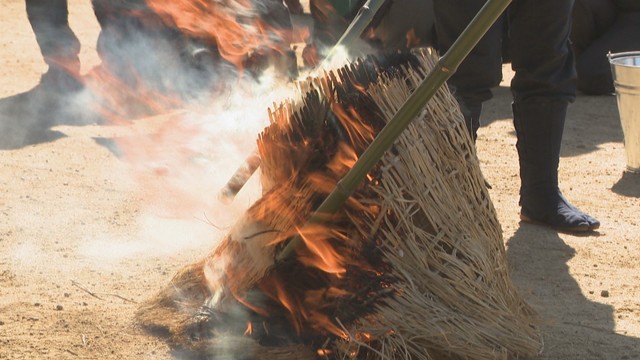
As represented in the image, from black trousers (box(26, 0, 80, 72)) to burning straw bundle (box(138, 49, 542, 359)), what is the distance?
4636 mm

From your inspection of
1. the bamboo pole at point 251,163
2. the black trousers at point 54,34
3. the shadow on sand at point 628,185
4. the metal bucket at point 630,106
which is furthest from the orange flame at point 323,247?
the black trousers at point 54,34

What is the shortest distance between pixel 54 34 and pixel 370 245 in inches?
209

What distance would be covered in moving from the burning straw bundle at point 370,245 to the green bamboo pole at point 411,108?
7 centimetres

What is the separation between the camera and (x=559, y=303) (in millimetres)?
3648

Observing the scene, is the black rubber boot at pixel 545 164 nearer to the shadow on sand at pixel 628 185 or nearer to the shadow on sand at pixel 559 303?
the shadow on sand at pixel 559 303

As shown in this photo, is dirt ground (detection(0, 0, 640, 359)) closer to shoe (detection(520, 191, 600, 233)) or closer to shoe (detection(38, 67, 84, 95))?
shoe (detection(520, 191, 600, 233))

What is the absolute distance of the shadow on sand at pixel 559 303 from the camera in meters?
3.21

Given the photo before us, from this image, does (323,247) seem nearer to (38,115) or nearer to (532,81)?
(532,81)

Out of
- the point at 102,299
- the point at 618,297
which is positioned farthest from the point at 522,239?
the point at 102,299

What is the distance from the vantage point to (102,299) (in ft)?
11.7

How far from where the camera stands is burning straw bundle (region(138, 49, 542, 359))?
2775 mm

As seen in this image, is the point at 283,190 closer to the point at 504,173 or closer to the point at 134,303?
the point at 134,303

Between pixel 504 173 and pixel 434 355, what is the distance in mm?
2618

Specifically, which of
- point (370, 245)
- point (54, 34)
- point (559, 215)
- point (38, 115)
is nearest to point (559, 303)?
point (559, 215)
